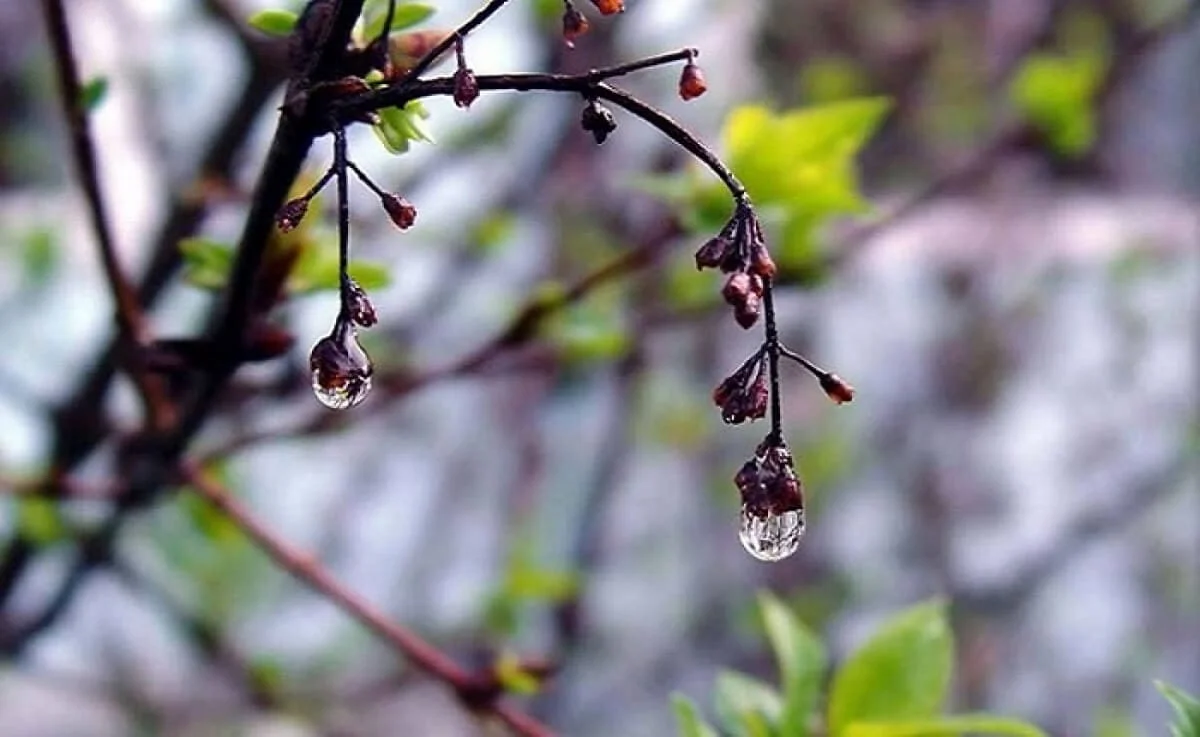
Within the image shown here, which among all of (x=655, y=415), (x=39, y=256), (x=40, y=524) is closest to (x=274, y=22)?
(x=40, y=524)

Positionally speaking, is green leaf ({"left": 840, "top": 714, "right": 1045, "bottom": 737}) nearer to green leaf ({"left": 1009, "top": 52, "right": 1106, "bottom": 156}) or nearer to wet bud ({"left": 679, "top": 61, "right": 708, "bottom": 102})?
wet bud ({"left": 679, "top": 61, "right": 708, "bottom": 102})

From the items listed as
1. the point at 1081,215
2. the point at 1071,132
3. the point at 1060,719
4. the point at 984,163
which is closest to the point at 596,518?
the point at 984,163

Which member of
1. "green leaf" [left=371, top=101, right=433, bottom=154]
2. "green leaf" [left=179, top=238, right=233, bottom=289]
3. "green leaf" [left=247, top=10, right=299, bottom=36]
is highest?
"green leaf" [left=247, top=10, right=299, bottom=36]

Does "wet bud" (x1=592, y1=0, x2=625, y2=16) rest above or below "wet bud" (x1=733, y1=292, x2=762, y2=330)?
above

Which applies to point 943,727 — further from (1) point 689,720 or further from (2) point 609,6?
(2) point 609,6

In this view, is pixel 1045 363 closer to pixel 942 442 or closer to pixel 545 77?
pixel 942 442

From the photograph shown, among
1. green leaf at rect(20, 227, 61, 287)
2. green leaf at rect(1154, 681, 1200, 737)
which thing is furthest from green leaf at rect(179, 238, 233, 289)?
green leaf at rect(20, 227, 61, 287)
